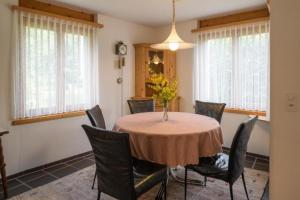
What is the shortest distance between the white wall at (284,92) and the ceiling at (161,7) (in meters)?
2.17

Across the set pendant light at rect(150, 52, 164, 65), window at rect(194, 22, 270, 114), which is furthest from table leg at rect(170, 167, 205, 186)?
pendant light at rect(150, 52, 164, 65)

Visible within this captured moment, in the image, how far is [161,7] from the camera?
353 cm

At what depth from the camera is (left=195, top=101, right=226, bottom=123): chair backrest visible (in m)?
3.12

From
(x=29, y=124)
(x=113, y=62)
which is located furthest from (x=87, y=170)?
(x=113, y=62)

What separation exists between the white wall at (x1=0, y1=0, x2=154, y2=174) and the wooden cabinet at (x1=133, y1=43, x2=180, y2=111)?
143mm

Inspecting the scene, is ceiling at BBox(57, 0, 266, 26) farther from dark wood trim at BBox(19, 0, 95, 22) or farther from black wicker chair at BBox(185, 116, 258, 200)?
black wicker chair at BBox(185, 116, 258, 200)

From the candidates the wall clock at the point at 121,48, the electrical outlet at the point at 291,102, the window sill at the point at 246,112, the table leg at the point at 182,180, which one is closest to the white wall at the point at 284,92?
the electrical outlet at the point at 291,102

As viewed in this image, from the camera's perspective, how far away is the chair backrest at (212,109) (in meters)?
3.12

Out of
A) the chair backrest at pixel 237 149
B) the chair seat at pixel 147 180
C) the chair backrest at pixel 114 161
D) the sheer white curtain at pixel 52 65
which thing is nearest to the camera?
the chair backrest at pixel 114 161

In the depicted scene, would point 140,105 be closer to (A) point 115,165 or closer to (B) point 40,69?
(B) point 40,69

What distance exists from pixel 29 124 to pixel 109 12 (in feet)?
7.17

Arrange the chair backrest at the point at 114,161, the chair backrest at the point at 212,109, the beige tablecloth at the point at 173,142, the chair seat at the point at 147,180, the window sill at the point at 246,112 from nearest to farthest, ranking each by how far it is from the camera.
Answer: the chair backrest at the point at 114,161, the chair seat at the point at 147,180, the beige tablecloth at the point at 173,142, the chair backrest at the point at 212,109, the window sill at the point at 246,112

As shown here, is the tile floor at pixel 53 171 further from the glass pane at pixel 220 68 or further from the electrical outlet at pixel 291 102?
the electrical outlet at pixel 291 102

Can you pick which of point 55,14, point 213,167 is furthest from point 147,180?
point 55,14
